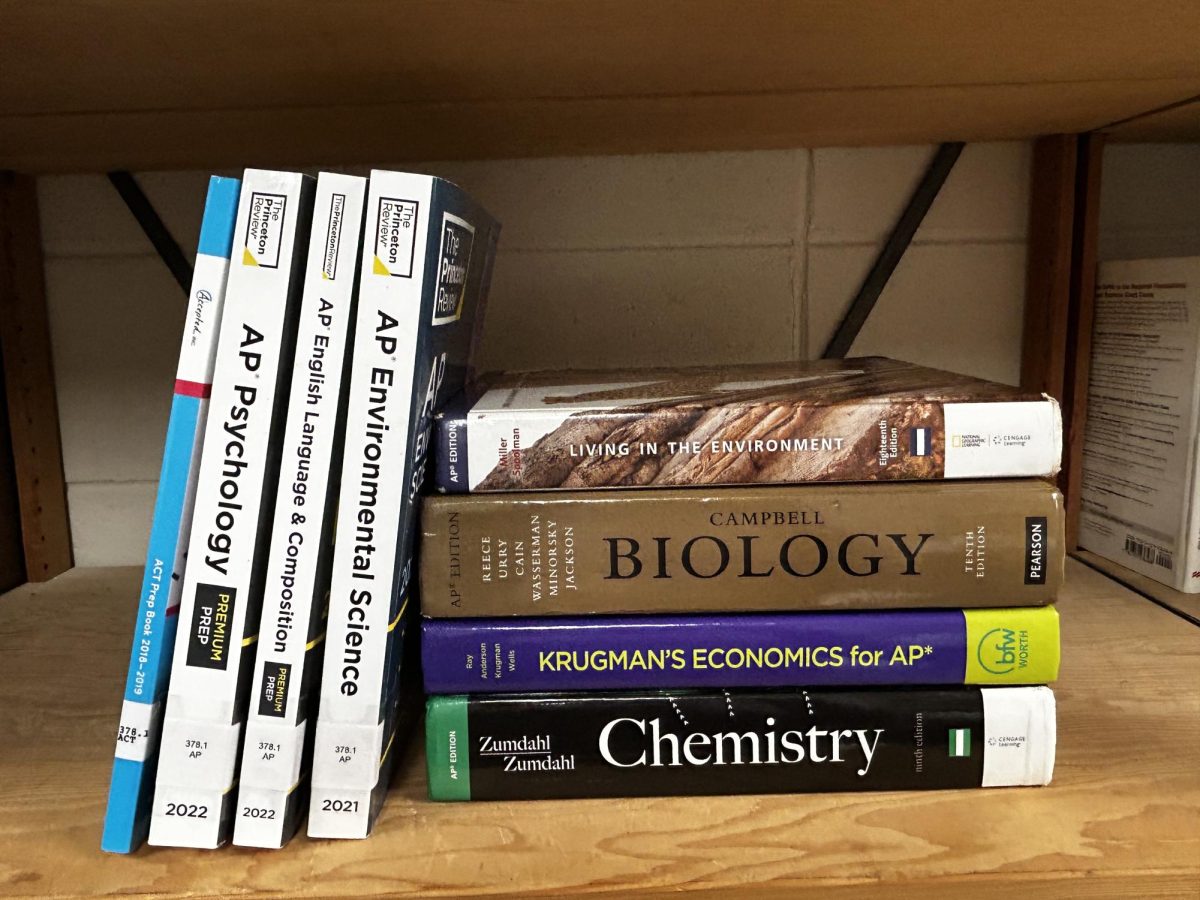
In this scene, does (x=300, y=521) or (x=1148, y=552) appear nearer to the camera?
(x=300, y=521)

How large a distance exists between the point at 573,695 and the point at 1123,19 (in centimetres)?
54

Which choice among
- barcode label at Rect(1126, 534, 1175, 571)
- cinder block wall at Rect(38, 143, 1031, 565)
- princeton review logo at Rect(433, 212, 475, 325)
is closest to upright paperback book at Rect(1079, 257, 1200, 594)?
barcode label at Rect(1126, 534, 1175, 571)

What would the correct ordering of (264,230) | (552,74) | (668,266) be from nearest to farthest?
(264,230) < (552,74) < (668,266)

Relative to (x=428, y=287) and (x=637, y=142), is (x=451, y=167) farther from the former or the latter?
(x=428, y=287)

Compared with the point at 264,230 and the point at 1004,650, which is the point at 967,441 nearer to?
the point at 1004,650

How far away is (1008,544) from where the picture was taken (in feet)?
1.74

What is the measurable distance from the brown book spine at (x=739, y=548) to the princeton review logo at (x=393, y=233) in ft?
0.47

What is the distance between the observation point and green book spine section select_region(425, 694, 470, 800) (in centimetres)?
54

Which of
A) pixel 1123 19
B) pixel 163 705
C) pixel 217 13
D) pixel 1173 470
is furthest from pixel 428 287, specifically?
pixel 1173 470

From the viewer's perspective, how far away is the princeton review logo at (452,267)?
523 millimetres

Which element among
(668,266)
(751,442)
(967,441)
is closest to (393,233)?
(751,442)

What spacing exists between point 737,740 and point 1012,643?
180 millimetres

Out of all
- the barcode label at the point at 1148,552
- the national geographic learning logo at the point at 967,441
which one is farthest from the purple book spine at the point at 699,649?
the barcode label at the point at 1148,552

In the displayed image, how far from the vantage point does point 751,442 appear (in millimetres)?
530
